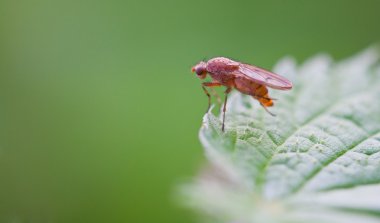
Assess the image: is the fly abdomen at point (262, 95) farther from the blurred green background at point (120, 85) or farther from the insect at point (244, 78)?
the blurred green background at point (120, 85)

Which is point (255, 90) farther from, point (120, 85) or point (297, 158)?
point (120, 85)

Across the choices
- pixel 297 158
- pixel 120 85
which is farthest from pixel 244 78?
pixel 120 85

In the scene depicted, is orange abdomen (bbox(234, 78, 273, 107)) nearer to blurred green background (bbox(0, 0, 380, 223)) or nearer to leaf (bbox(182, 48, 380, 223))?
leaf (bbox(182, 48, 380, 223))

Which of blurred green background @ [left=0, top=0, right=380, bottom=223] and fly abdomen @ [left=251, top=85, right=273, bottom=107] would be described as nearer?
fly abdomen @ [left=251, top=85, right=273, bottom=107]

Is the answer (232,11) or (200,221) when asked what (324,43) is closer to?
(232,11)

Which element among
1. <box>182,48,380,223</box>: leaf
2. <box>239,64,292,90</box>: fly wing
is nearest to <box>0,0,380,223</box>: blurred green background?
<box>182,48,380,223</box>: leaf

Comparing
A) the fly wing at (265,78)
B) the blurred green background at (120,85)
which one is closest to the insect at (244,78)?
the fly wing at (265,78)

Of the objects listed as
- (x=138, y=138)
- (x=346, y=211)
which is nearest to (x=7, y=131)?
(x=138, y=138)
